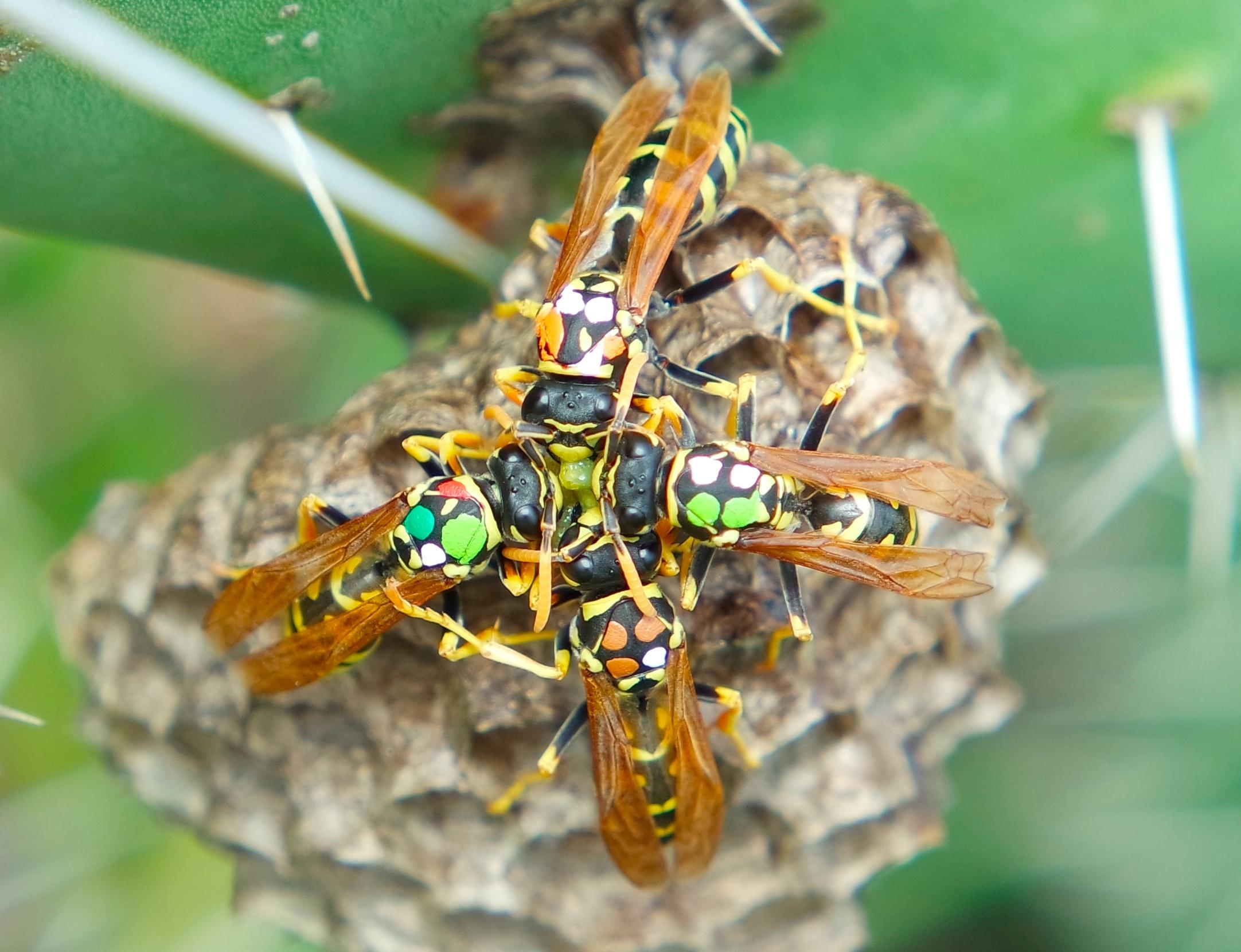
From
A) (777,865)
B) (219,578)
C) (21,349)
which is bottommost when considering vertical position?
(777,865)

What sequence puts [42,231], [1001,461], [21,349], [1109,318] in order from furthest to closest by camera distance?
1. [21,349]
2. [1109,318]
3. [1001,461]
4. [42,231]

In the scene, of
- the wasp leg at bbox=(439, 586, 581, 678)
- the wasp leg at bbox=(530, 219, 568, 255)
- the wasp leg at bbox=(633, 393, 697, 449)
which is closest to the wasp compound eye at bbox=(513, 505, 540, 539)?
the wasp leg at bbox=(439, 586, 581, 678)

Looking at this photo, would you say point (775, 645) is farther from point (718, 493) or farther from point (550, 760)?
point (550, 760)

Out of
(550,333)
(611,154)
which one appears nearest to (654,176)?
(611,154)

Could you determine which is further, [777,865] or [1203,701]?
[1203,701]

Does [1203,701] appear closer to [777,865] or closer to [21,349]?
[777,865]

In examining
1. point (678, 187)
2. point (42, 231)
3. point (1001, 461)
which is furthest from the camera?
point (1001, 461)

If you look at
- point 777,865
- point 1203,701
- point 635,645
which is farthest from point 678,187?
point 1203,701
